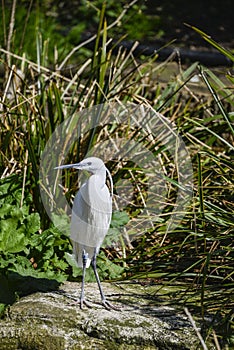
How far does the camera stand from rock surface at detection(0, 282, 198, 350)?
2.94 m

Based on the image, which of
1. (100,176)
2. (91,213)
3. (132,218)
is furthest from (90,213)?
(132,218)

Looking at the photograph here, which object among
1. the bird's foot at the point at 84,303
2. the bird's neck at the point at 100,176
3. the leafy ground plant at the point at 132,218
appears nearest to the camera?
the bird's neck at the point at 100,176

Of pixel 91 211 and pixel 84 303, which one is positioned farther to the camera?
pixel 84 303

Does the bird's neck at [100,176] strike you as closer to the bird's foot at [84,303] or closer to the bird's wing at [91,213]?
the bird's wing at [91,213]

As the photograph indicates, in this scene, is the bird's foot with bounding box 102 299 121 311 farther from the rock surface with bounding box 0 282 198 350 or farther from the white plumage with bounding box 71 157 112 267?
the white plumage with bounding box 71 157 112 267

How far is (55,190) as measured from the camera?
381cm

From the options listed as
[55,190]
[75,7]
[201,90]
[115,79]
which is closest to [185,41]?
[75,7]

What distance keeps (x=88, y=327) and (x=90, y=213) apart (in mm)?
458

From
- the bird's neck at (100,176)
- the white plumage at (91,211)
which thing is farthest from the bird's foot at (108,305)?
the bird's neck at (100,176)

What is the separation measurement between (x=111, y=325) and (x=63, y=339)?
0.67 feet

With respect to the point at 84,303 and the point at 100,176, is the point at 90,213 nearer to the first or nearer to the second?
the point at 100,176

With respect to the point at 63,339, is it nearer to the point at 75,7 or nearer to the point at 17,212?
the point at 17,212

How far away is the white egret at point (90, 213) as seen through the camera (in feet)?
9.42

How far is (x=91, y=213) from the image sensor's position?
2.96m
